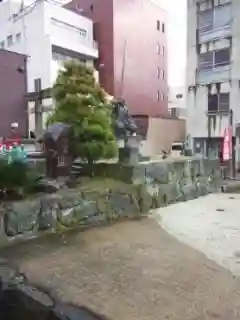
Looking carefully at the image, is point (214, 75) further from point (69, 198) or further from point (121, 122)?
point (69, 198)

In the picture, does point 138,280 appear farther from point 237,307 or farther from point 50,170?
point 50,170

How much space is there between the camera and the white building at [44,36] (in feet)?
51.3

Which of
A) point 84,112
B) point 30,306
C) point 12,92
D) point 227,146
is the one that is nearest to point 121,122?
point 84,112

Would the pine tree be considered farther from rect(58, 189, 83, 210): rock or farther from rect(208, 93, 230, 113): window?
rect(208, 93, 230, 113): window

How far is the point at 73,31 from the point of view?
16875 mm

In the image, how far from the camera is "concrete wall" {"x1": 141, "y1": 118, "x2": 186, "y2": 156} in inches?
613

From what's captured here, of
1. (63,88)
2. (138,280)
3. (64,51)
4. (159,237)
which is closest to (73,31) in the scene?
(64,51)

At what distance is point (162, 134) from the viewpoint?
1653cm

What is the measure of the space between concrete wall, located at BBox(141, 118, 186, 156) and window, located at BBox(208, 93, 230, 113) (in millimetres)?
3156

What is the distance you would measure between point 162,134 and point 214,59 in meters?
4.80

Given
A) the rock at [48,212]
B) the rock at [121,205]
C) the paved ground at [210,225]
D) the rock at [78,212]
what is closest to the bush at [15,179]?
the rock at [48,212]

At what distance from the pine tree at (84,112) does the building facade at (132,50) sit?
1038 centimetres

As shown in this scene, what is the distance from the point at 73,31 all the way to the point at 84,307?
16411 millimetres

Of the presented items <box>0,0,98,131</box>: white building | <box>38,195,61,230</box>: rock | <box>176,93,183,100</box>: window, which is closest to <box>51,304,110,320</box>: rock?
<box>38,195,61,230</box>: rock
